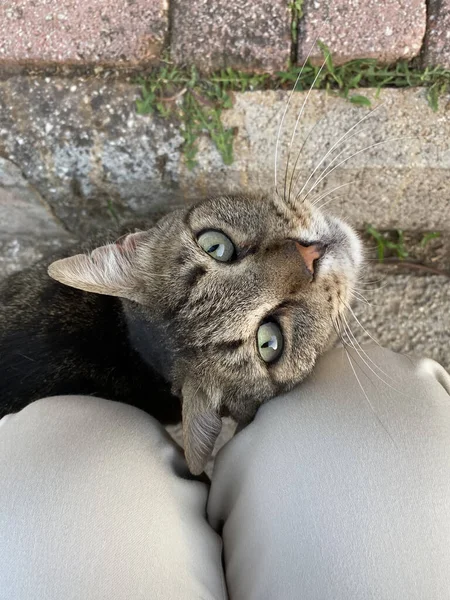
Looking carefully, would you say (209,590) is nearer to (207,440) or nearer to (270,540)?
(270,540)

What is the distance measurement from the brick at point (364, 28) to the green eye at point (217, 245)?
798 millimetres

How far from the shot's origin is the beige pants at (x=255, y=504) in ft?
4.48

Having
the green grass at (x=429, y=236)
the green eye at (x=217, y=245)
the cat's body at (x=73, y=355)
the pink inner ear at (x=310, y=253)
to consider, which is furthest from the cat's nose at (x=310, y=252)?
the green grass at (x=429, y=236)

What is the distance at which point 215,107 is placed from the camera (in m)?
2.13

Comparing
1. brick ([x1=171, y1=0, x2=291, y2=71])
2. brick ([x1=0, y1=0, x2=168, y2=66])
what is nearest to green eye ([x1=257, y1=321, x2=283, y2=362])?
brick ([x1=171, y1=0, x2=291, y2=71])

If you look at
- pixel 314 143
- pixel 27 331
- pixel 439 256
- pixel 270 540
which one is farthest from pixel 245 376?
pixel 439 256

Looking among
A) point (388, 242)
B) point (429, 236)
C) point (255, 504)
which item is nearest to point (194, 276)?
point (255, 504)

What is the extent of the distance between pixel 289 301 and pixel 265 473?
55 centimetres

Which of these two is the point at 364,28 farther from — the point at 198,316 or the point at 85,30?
the point at 198,316

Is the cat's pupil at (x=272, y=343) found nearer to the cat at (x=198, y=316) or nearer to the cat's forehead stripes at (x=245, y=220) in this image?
the cat at (x=198, y=316)

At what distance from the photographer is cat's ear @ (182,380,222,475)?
1644mm

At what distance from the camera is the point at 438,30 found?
203 cm

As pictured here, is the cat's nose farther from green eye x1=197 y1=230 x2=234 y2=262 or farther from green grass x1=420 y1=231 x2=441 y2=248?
green grass x1=420 y1=231 x2=441 y2=248

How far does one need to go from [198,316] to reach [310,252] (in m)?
0.44
